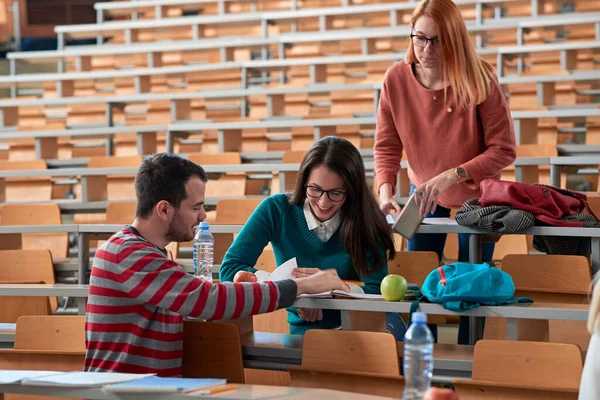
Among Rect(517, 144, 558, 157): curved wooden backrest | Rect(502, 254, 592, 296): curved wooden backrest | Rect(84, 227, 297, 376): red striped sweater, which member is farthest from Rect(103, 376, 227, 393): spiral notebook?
Rect(517, 144, 558, 157): curved wooden backrest

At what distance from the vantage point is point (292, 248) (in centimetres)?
255

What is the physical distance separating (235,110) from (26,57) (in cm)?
212

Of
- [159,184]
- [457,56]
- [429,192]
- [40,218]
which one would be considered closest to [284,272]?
[159,184]

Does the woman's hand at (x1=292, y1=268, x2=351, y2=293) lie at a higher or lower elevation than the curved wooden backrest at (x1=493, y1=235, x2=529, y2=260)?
higher

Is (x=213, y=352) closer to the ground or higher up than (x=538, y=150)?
closer to the ground

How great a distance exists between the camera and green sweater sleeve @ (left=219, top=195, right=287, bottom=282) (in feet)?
8.20

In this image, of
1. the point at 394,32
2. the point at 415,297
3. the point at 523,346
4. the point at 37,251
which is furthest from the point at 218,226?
the point at 394,32

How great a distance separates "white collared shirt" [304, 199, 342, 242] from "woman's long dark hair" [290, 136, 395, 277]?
2 centimetres

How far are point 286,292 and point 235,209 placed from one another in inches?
80.8

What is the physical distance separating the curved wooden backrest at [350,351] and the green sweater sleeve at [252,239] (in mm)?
446

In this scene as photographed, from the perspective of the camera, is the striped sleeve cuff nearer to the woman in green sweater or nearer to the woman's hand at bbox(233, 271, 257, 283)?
the woman's hand at bbox(233, 271, 257, 283)

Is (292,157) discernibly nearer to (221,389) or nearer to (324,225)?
(324,225)

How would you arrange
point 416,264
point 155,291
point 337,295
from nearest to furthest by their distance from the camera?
point 155,291
point 337,295
point 416,264

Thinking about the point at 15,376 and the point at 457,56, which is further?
the point at 457,56
